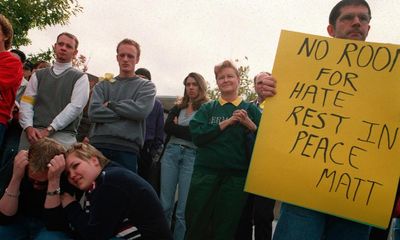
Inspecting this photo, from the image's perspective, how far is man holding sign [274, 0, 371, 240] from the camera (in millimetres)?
1774

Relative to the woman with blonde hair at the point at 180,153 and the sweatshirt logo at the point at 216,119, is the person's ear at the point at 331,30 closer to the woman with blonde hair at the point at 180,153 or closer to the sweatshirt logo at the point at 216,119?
the sweatshirt logo at the point at 216,119

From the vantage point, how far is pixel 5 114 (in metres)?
3.37

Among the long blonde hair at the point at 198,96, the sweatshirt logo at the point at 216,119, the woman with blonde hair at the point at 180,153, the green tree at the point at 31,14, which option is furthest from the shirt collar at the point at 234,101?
the green tree at the point at 31,14

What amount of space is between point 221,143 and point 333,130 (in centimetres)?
119

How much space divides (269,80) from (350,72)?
0.37 metres

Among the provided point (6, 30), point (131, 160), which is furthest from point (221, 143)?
point (6, 30)

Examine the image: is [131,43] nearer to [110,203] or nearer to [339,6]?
[110,203]

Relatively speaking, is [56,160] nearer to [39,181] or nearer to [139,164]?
[39,181]

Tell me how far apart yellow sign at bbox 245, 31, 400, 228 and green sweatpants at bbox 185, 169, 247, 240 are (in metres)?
0.94

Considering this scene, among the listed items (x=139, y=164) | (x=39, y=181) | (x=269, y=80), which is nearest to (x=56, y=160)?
(x=39, y=181)

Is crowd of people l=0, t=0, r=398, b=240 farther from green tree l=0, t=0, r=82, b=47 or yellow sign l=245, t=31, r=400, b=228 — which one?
green tree l=0, t=0, r=82, b=47

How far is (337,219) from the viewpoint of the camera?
1.84m

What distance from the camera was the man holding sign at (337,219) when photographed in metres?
1.77

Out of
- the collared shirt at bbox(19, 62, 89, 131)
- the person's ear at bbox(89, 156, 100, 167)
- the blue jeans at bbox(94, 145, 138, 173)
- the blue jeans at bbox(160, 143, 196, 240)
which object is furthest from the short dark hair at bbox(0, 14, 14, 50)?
the person's ear at bbox(89, 156, 100, 167)
